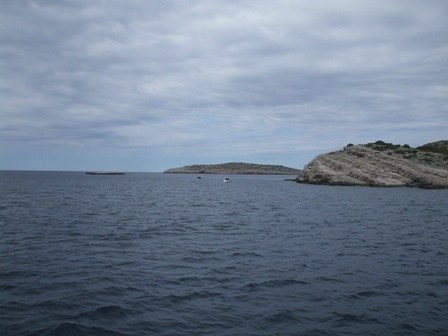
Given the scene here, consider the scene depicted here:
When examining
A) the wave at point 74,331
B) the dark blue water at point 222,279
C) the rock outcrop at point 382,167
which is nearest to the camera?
the wave at point 74,331

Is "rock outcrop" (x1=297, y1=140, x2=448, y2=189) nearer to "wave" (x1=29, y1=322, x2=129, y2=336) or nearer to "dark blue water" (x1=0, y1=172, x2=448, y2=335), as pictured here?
"dark blue water" (x1=0, y1=172, x2=448, y2=335)

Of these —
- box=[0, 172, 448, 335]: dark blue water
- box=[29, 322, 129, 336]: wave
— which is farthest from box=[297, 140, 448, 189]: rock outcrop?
box=[29, 322, 129, 336]: wave

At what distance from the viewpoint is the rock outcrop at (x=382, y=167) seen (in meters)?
96.8

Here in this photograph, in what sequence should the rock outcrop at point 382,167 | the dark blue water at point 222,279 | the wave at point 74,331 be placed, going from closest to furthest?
the wave at point 74,331 → the dark blue water at point 222,279 → the rock outcrop at point 382,167

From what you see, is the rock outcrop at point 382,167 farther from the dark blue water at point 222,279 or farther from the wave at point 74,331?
the wave at point 74,331

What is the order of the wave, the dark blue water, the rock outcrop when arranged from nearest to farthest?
1. the wave
2. the dark blue water
3. the rock outcrop

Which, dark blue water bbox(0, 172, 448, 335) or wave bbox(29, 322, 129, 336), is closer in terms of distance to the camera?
wave bbox(29, 322, 129, 336)

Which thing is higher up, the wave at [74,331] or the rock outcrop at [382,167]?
the rock outcrop at [382,167]

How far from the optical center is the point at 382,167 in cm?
10525

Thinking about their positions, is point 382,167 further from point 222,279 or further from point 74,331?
point 74,331

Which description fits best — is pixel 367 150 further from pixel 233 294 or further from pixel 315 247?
pixel 233 294

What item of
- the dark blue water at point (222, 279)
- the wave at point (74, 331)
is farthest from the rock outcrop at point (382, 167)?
the wave at point (74, 331)

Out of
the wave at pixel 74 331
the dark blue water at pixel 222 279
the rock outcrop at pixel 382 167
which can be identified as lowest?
the wave at pixel 74 331

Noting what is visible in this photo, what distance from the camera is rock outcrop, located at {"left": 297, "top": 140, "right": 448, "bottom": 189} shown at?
318ft
